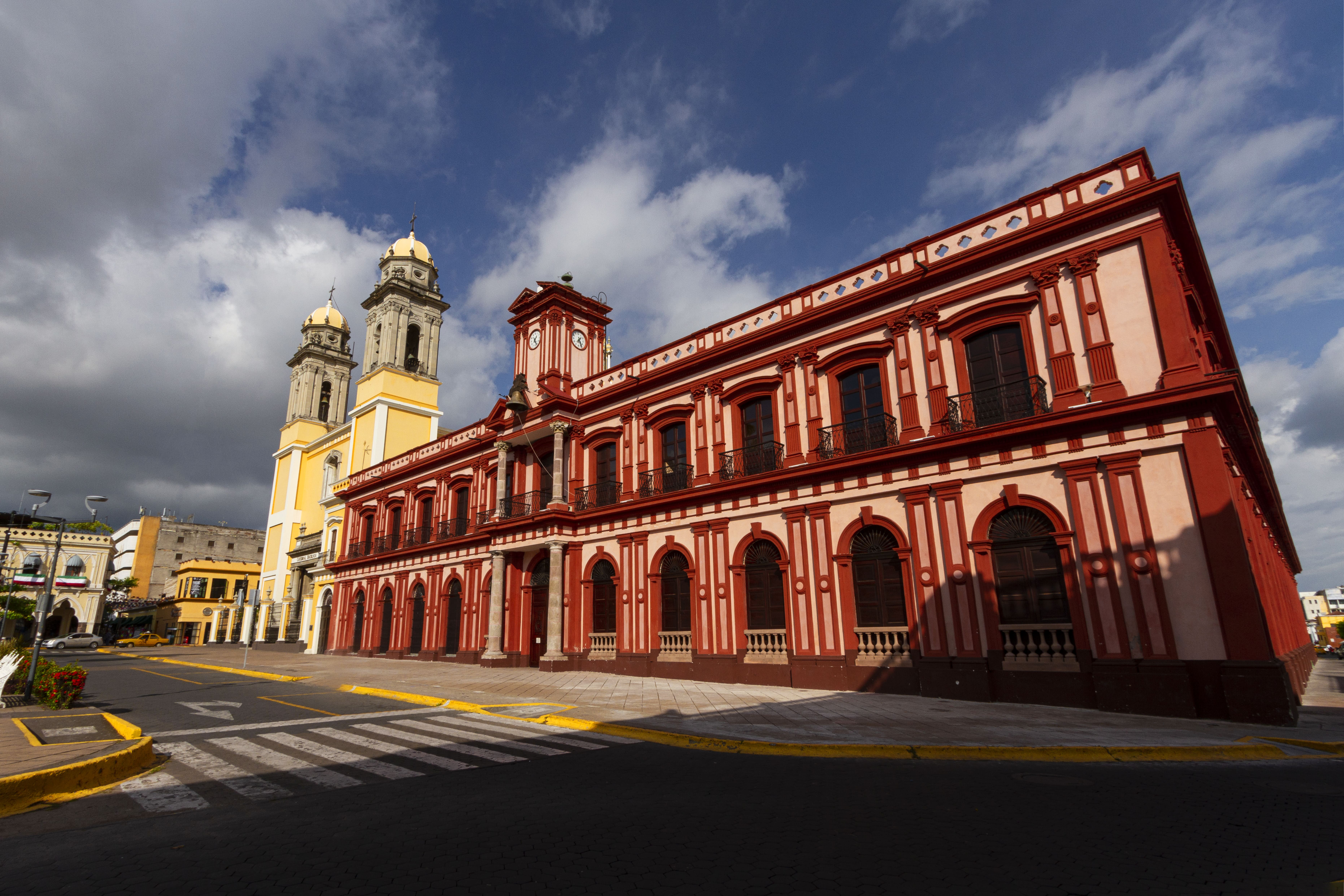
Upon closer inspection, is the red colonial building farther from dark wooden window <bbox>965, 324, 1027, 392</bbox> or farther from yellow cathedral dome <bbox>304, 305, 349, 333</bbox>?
yellow cathedral dome <bbox>304, 305, 349, 333</bbox>

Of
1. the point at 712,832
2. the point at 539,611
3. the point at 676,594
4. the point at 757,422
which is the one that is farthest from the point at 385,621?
the point at 712,832

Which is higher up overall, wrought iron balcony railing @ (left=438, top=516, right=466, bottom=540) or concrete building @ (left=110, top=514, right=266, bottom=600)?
concrete building @ (left=110, top=514, right=266, bottom=600)

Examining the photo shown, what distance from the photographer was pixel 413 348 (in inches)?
1662

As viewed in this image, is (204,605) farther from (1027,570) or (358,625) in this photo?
(1027,570)

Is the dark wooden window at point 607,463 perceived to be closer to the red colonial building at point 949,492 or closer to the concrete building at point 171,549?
the red colonial building at point 949,492

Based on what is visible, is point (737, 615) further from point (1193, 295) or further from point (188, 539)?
point (188, 539)

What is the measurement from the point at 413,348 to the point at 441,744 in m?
37.1

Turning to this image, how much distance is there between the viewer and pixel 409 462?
3316cm

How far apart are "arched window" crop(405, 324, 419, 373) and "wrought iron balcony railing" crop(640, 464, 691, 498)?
84.0ft

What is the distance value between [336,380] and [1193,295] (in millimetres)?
51974

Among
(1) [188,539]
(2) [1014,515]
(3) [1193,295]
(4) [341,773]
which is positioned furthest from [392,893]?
(1) [188,539]

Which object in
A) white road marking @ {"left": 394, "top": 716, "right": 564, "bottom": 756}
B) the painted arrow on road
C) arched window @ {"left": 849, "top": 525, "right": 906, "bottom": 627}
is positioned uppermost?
arched window @ {"left": 849, "top": 525, "right": 906, "bottom": 627}

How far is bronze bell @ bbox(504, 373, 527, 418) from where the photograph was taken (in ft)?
81.0

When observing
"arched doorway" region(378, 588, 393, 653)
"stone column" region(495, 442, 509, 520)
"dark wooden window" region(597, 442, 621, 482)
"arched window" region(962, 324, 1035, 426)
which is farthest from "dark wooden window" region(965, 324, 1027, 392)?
"arched doorway" region(378, 588, 393, 653)
